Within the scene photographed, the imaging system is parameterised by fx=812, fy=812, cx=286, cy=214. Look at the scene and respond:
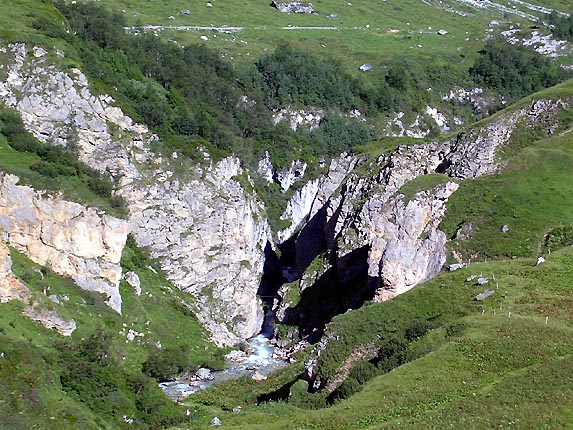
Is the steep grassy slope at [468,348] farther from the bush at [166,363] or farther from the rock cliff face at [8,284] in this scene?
the rock cliff face at [8,284]

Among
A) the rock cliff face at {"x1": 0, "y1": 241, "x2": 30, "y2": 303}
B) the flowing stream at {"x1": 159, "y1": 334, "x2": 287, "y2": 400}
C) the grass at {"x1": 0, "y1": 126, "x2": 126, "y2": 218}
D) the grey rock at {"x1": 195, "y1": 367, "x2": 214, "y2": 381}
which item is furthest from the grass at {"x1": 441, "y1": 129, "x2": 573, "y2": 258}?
the rock cliff face at {"x1": 0, "y1": 241, "x2": 30, "y2": 303}

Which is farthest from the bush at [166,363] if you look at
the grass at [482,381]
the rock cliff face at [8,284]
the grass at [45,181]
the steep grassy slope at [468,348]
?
the grass at [482,381]

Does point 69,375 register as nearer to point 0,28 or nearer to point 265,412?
point 265,412

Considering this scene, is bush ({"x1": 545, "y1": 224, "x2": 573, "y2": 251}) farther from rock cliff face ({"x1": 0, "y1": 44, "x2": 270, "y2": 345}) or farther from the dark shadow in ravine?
rock cliff face ({"x1": 0, "y1": 44, "x2": 270, "y2": 345})

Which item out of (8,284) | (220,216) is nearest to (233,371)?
(220,216)

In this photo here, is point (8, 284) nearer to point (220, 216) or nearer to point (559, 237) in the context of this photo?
point (220, 216)

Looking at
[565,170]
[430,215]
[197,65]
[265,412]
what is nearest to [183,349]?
[430,215]
